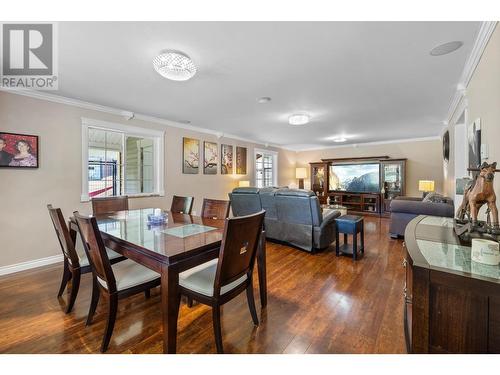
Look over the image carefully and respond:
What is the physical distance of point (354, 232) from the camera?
3.24 meters

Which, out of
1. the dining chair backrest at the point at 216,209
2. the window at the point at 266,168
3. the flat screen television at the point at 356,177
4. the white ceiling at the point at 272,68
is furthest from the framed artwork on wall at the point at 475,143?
the window at the point at 266,168

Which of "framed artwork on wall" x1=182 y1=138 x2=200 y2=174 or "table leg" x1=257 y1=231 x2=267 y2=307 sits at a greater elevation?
"framed artwork on wall" x1=182 y1=138 x2=200 y2=174

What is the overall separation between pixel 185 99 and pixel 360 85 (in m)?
2.34

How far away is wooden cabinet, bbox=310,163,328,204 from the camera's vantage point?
7578mm

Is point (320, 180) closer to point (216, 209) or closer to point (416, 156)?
point (416, 156)

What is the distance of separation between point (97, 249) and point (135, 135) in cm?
307

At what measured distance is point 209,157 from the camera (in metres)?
5.23

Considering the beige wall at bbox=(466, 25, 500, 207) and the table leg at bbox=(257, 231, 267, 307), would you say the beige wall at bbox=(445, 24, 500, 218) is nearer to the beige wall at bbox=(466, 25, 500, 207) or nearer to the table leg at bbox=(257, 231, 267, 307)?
the beige wall at bbox=(466, 25, 500, 207)

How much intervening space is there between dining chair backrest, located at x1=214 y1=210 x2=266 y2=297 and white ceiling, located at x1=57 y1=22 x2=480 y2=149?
1.42 metres

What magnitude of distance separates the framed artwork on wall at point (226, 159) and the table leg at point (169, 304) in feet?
14.2

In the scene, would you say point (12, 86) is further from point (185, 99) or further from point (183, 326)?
point (183, 326)

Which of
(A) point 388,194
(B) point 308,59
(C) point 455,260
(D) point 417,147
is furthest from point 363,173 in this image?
(C) point 455,260

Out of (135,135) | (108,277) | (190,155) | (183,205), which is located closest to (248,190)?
(183,205)

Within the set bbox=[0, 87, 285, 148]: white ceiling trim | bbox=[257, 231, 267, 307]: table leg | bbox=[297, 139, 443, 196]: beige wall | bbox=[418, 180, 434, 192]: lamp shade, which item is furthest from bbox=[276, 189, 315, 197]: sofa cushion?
bbox=[297, 139, 443, 196]: beige wall
